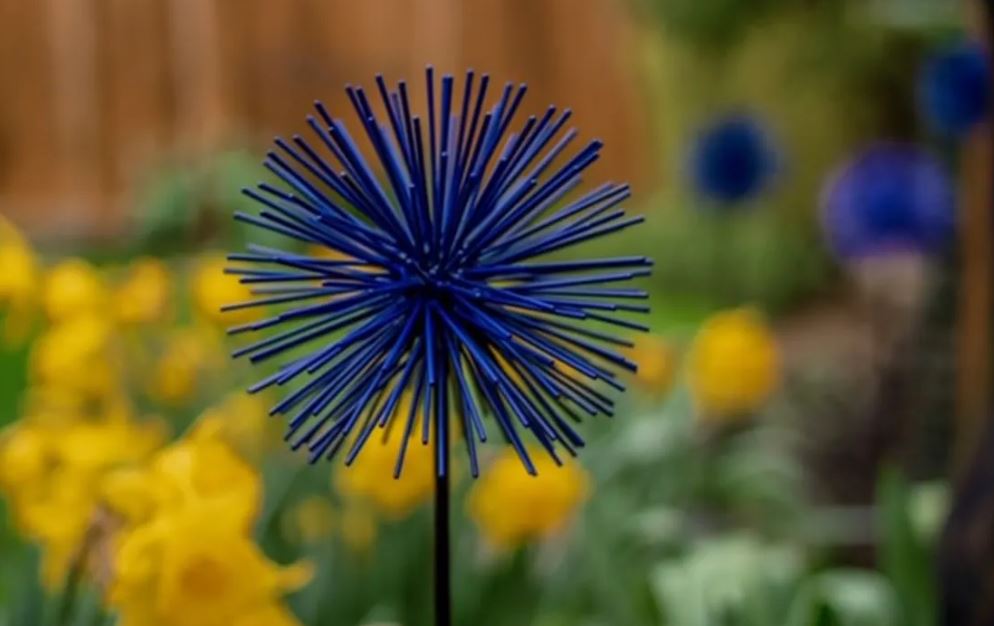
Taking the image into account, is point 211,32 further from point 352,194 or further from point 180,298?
point 352,194

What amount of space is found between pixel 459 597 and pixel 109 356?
261mm

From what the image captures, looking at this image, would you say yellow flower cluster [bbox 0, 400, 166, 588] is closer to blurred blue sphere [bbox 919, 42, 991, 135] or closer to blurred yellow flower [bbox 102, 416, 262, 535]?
blurred yellow flower [bbox 102, 416, 262, 535]

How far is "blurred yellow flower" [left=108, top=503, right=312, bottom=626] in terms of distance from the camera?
1.30 ft

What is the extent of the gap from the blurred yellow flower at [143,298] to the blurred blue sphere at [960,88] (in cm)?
71

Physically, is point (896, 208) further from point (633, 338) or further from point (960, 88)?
point (960, 88)

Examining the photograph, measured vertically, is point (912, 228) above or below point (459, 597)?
above

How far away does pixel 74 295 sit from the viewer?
0.77 meters

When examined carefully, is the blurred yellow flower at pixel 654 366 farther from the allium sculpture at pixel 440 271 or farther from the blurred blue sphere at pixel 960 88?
the allium sculpture at pixel 440 271

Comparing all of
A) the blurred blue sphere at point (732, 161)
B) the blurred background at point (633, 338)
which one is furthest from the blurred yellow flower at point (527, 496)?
the blurred blue sphere at point (732, 161)

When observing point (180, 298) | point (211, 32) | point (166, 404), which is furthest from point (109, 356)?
point (211, 32)

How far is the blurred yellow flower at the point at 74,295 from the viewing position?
77 centimetres

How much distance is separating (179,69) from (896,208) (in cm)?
238

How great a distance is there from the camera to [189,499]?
1.34 ft

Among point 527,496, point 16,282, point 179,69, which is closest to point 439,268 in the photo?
point 527,496
